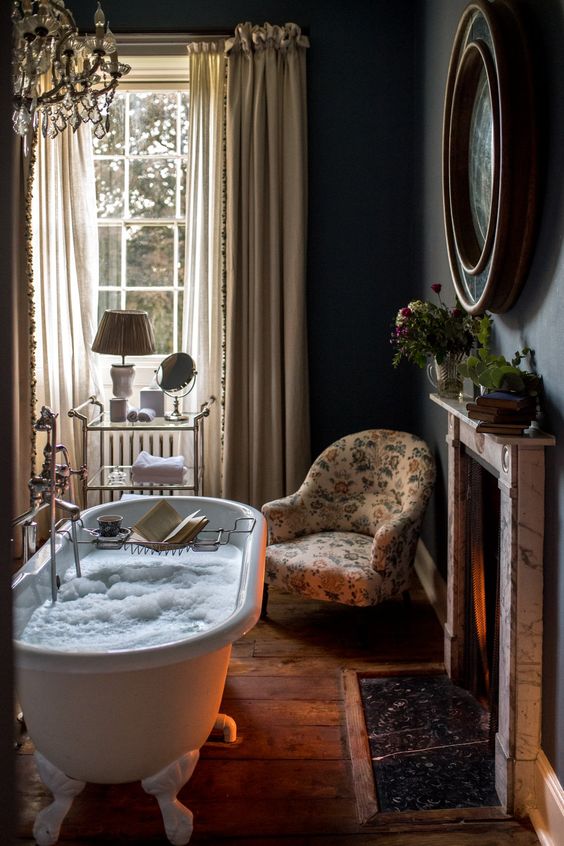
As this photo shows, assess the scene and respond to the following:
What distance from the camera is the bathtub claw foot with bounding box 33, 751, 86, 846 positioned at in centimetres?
239

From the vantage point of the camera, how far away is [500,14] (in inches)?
105

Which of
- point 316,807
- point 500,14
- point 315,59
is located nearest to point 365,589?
point 316,807

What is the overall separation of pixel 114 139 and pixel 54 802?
401cm

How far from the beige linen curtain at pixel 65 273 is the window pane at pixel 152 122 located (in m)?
0.36

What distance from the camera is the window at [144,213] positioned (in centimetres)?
524

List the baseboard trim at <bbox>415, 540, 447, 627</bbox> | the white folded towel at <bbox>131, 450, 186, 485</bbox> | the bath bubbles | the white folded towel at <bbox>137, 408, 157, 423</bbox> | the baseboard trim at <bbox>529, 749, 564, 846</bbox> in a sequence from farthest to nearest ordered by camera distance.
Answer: the white folded towel at <bbox>137, 408, 157, 423</bbox>, the white folded towel at <bbox>131, 450, 186, 485</bbox>, the baseboard trim at <bbox>415, 540, 447, 627</bbox>, the bath bubbles, the baseboard trim at <bbox>529, 749, 564, 846</bbox>

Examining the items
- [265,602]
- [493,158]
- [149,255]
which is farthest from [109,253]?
[493,158]

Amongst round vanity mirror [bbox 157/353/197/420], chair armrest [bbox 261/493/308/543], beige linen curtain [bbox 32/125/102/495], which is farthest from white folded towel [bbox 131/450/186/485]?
beige linen curtain [bbox 32/125/102/495]

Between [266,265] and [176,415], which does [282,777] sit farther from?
[266,265]

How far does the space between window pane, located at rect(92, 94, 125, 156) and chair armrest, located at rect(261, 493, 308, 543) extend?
251 cm

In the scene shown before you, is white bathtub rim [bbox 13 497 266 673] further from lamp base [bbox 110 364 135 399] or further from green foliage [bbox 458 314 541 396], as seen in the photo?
lamp base [bbox 110 364 135 399]

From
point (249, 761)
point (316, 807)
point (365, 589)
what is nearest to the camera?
point (316, 807)

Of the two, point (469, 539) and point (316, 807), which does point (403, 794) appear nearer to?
point (316, 807)

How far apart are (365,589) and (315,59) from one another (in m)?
3.02
